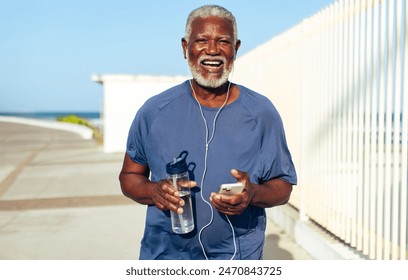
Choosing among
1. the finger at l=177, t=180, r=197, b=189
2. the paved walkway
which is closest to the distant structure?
the paved walkway

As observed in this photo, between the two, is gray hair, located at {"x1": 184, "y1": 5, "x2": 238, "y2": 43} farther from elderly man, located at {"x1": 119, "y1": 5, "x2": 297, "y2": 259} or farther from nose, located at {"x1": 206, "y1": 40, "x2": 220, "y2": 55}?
nose, located at {"x1": 206, "y1": 40, "x2": 220, "y2": 55}

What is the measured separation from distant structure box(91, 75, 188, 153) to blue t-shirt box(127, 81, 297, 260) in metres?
14.4

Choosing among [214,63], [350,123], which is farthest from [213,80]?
[350,123]

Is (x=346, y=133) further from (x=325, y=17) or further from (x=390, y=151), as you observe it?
(x=325, y=17)

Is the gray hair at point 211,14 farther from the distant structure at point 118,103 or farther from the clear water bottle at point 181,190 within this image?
the distant structure at point 118,103

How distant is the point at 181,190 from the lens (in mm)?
→ 1875

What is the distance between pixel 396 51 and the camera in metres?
3.55

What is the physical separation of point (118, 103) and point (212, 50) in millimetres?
14690

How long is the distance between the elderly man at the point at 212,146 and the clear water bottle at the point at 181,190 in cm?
4

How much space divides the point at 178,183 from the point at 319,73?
3.69m

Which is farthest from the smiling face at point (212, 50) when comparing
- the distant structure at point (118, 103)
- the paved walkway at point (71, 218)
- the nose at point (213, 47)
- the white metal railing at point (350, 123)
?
the distant structure at point (118, 103)

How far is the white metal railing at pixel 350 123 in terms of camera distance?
11.9 ft

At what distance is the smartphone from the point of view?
5.98 ft
